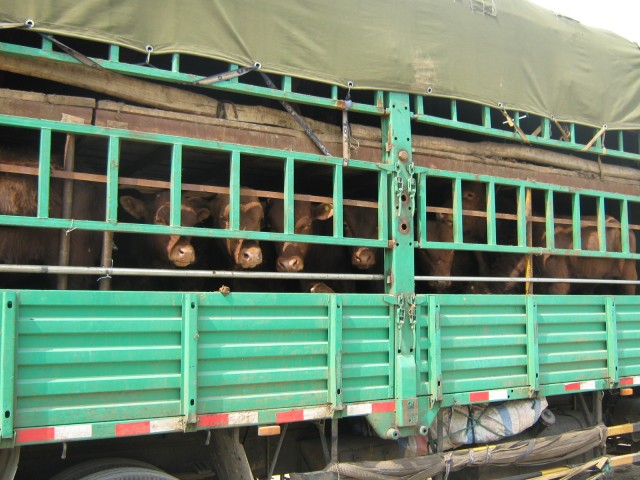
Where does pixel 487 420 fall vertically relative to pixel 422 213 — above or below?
below

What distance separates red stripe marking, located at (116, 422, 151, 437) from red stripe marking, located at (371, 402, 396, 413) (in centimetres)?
156

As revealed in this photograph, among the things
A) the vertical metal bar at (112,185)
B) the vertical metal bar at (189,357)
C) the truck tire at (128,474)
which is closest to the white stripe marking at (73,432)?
the truck tire at (128,474)

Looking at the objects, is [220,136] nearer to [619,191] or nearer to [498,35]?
[498,35]

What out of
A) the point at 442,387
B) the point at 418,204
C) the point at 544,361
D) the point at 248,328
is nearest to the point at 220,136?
the point at 248,328

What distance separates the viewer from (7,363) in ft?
9.85

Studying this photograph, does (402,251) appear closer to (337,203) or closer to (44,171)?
(337,203)

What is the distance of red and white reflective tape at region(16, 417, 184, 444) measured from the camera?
10.1 ft

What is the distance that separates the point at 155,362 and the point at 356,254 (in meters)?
1.83

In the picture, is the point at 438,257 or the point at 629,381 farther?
the point at 629,381

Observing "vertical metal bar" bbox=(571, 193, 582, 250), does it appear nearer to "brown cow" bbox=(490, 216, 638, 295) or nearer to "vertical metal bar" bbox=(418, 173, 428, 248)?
"brown cow" bbox=(490, 216, 638, 295)

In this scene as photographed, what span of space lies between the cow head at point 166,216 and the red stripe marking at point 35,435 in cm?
126

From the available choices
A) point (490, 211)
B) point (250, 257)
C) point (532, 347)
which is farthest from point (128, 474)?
point (490, 211)

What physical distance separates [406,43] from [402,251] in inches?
65.2

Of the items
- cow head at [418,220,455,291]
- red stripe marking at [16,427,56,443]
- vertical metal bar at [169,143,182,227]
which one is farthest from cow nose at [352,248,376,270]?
red stripe marking at [16,427,56,443]
